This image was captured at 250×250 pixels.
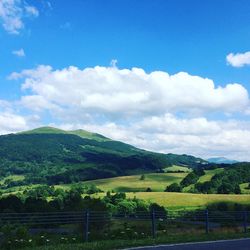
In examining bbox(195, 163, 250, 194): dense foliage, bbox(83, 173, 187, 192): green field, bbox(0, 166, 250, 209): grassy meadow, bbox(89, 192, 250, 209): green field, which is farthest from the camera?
bbox(83, 173, 187, 192): green field

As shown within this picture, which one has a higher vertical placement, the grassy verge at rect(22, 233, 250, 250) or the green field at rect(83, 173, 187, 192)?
the green field at rect(83, 173, 187, 192)

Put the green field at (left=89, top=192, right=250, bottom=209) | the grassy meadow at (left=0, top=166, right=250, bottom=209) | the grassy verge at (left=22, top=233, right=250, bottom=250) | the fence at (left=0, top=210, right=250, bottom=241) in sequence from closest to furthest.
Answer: the grassy verge at (left=22, top=233, right=250, bottom=250)
the fence at (left=0, top=210, right=250, bottom=241)
the green field at (left=89, top=192, right=250, bottom=209)
the grassy meadow at (left=0, top=166, right=250, bottom=209)

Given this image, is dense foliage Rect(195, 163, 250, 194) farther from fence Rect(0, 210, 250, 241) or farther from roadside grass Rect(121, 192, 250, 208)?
fence Rect(0, 210, 250, 241)

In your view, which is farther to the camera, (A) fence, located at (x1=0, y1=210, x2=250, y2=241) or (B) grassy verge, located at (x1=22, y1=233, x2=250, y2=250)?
(A) fence, located at (x1=0, y1=210, x2=250, y2=241)

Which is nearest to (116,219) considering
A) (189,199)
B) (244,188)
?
(189,199)

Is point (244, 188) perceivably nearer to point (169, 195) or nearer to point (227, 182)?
point (227, 182)

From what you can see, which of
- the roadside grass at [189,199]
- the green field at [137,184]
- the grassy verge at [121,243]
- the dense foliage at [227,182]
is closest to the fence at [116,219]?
the grassy verge at [121,243]

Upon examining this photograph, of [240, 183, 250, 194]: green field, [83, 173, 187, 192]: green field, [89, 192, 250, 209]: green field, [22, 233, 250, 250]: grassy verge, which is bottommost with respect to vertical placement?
[22, 233, 250, 250]: grassy verge

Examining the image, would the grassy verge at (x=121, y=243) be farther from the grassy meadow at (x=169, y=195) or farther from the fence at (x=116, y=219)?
the grassy meadow at (x=169, y=195)

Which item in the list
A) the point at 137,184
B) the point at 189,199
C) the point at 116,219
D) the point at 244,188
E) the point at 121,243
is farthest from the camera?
the point at 137,184

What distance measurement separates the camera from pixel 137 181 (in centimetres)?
19212

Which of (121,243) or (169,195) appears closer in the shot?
(121,243)

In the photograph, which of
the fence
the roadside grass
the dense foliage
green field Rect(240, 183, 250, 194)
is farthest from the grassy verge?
the dense foliage

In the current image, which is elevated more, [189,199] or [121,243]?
[189,199]
